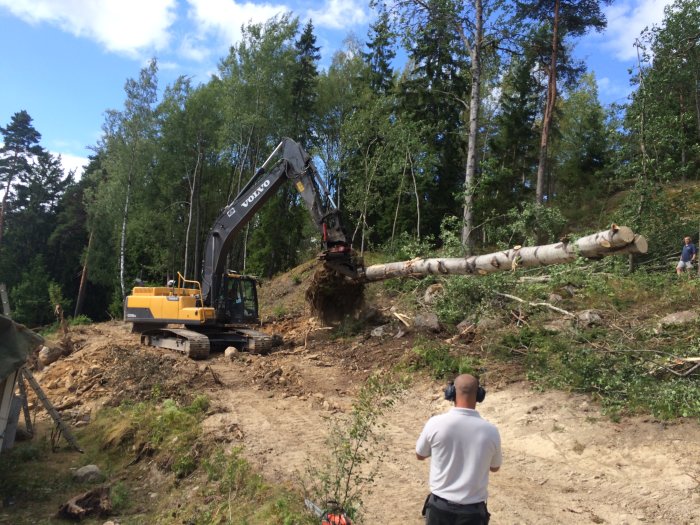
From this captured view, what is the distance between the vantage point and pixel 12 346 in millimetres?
5762

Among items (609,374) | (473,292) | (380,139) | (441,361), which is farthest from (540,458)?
(380,139)

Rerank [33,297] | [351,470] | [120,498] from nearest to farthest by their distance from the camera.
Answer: [351,470] → [120,498] → [33,297]

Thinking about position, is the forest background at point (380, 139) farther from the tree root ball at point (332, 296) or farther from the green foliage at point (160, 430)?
the green foliage at point (160, 430)

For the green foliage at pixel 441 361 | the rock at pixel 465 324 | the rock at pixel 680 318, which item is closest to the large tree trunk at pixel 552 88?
the rock at pixel 465 324

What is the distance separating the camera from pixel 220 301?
13.9 meters

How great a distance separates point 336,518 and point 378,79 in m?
28.9

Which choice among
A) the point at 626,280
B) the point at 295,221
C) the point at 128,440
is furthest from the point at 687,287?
the point at 295,221

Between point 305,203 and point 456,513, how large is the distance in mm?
10459

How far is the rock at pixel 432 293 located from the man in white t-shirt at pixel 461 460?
8.96 m

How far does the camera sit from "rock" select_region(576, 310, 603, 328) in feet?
29.7

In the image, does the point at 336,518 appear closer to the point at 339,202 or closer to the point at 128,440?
the point at 128,440

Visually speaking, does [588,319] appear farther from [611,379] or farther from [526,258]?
[611,379]

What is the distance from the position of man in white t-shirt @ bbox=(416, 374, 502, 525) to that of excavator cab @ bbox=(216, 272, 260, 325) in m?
11.5

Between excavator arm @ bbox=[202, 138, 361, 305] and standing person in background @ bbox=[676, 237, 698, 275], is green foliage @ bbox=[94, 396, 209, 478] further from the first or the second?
standing person in background @ bbox=[676, 237, 698, 275]
